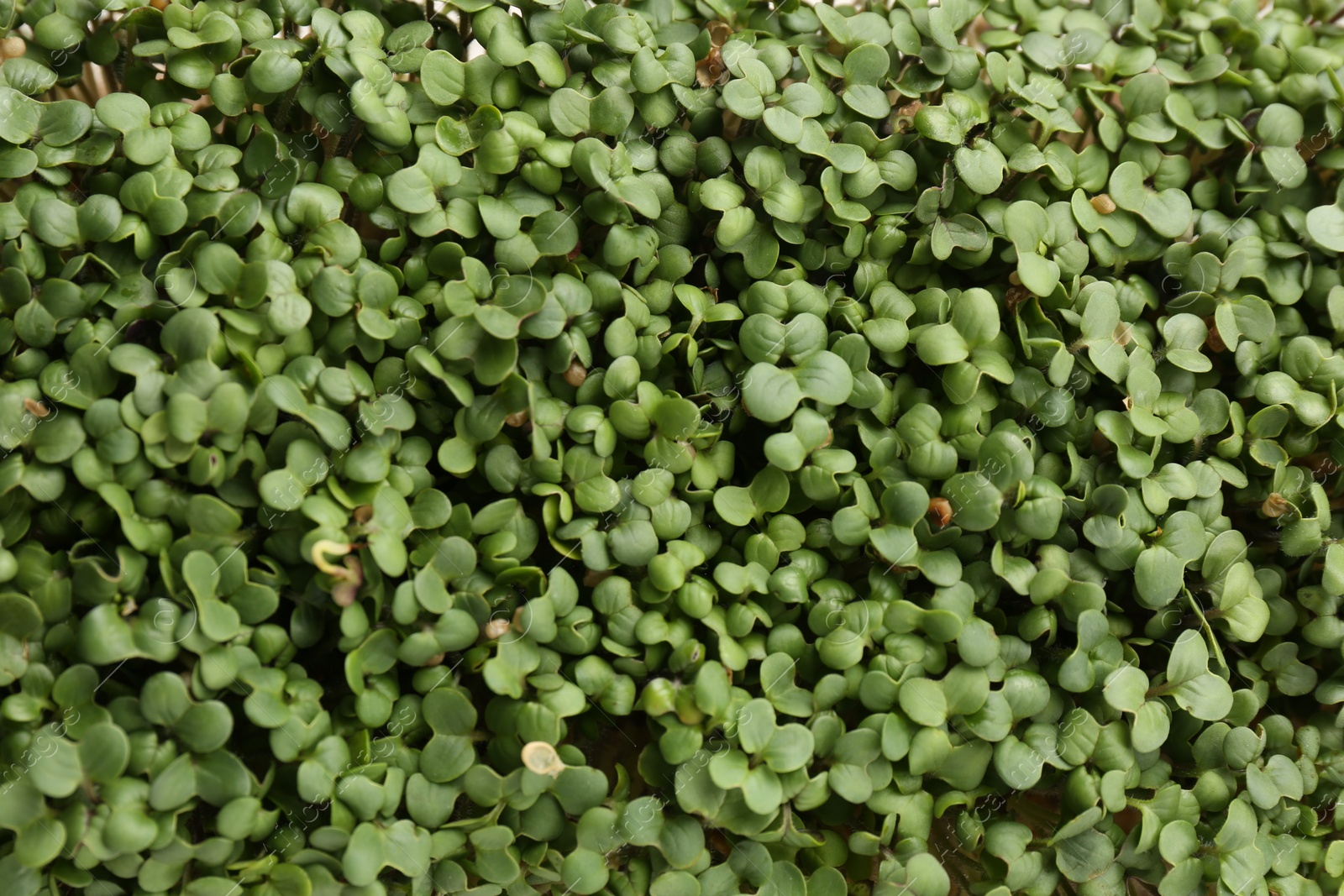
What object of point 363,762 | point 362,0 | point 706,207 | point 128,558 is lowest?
point 363,762

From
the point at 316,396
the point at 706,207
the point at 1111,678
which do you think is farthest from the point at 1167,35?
the point at 316,396

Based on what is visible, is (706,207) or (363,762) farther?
(706,207)

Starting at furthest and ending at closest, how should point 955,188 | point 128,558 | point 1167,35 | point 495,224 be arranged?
1. point 1167,35
2. point 955,188
3. point 495,224
4. point 128,558

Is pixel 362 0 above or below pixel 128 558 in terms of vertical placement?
above

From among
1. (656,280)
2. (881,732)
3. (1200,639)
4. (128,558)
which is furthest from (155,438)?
(1200,639)

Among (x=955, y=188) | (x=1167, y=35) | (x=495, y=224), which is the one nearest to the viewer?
(x=495, y=224)

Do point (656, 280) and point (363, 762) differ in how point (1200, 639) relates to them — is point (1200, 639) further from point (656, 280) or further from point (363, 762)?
point (363, 762)
